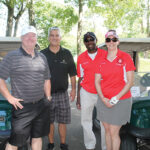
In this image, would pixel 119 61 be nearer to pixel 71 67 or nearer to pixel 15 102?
pixel 71 67

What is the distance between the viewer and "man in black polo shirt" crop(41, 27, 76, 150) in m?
3.50

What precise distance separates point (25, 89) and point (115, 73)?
3.61 ft

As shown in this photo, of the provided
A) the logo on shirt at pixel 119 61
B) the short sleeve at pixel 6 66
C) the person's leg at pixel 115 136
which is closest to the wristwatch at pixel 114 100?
the person's leg at pixel 115 136

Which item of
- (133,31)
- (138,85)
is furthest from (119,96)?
(133,31)

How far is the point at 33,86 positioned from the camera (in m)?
2.65

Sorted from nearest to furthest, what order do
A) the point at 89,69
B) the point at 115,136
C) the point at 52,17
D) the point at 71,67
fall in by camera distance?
the point at 115,136
the point at 89,69
the point at 71,67
the point at 52,17

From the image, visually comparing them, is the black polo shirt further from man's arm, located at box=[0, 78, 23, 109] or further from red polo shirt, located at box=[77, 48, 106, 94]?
man's arm, located at box=[0, 78, 23, 109]

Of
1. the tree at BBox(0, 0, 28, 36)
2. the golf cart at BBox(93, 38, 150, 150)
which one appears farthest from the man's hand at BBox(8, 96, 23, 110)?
the tree at BBox(0, 0, 28, 36)

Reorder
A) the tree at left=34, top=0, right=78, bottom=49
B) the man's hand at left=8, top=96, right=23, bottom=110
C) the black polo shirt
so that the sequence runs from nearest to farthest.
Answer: the man's hand at left=8, top=96, right=23, bottom=110, the black polo shirt, the tree at left=34, top=0, right=78, bottom=49

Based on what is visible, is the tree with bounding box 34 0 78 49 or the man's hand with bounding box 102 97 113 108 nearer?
the man's hand with bounding box 102 97 113 108

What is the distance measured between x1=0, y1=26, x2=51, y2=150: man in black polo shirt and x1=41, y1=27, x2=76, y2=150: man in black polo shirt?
719mm

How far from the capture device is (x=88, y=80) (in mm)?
3391

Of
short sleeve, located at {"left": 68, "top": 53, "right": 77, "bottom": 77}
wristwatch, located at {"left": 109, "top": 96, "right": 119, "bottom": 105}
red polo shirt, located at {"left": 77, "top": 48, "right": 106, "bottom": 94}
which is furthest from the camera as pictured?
short sleeve, located at {"left": 68, "top": 53, "right": 77, "bottom": 77}

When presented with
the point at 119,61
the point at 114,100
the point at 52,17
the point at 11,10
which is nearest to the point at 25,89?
the point at 114,100
